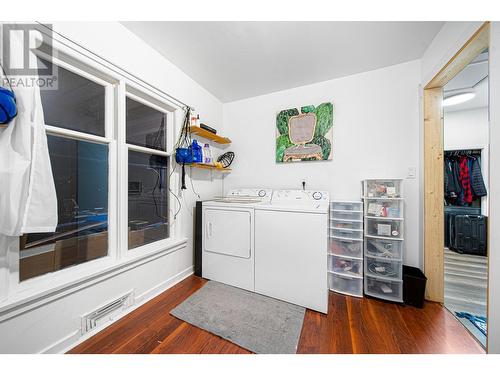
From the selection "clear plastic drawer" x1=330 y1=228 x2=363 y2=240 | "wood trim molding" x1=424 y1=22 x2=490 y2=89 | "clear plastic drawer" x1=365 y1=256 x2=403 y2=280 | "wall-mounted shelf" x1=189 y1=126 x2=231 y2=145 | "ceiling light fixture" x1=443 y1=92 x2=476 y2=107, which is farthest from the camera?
"ceiling light fixture" x1=443 y1=92 x2=476 y2=107

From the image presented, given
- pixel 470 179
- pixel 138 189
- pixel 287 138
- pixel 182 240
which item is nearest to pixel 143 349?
pixel 182 240

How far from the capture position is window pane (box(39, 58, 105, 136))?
1.31 meters

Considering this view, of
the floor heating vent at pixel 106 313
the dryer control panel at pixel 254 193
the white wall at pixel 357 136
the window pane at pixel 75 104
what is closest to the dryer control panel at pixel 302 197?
the dryer control panel at pixel 254 193

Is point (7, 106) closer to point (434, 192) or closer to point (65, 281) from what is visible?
point (65, 281)

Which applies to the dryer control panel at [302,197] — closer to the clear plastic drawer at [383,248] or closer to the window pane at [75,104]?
the clear plastic drawer at [383,248]

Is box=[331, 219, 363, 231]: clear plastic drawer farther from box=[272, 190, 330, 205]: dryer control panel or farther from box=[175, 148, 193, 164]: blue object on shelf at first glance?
box=[175, 148, 193, 164]: blue object on shelf

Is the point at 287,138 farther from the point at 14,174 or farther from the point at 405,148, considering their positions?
the point at 14,174

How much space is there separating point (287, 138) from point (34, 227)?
2536 mm

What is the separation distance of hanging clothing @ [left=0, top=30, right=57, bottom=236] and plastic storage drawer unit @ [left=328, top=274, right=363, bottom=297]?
254 cm

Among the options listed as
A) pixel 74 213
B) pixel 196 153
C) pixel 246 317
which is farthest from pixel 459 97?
pixel 74 213

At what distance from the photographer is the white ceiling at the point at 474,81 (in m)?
2.14

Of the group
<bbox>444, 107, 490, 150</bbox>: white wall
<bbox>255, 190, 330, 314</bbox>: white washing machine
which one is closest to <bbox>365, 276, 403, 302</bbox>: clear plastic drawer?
<bbox>255, 190, 330, 314</bbox>: white washing machine

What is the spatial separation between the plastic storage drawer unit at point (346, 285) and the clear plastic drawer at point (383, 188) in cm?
94
